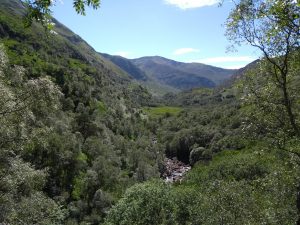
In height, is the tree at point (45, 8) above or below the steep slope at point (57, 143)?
above

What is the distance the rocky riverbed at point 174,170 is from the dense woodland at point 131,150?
379 cm

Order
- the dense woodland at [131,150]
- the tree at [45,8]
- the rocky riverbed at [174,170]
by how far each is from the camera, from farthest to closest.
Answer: the rocky riverbed at [174,170] < the dense woodland at [131,150] < the tree at [45,8]

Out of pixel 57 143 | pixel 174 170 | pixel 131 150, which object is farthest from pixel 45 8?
pixel 174 170

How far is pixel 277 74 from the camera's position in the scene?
49.9ft

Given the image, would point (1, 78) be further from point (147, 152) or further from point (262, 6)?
point (147, 152)

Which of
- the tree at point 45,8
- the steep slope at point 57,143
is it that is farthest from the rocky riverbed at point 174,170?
the tree at point 45,8

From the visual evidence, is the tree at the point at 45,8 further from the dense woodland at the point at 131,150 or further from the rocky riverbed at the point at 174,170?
the rocky riverbed at the point at 174,170

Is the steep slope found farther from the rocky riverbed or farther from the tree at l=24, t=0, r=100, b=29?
the rocky riverbed

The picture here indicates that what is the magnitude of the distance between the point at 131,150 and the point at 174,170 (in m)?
17.9

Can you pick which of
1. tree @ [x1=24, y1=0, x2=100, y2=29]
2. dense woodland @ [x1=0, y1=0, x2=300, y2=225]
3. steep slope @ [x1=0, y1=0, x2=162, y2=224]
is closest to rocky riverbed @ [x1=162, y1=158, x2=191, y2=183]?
dense woodland @ [x1=0, y1=0, x2=300, y2=225]

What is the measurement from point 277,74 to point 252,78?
3.44 ft

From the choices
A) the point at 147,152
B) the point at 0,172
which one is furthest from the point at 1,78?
the point at 147,152

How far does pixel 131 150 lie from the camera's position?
105375 millimetres

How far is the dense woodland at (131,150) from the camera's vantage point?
15.3 meters
